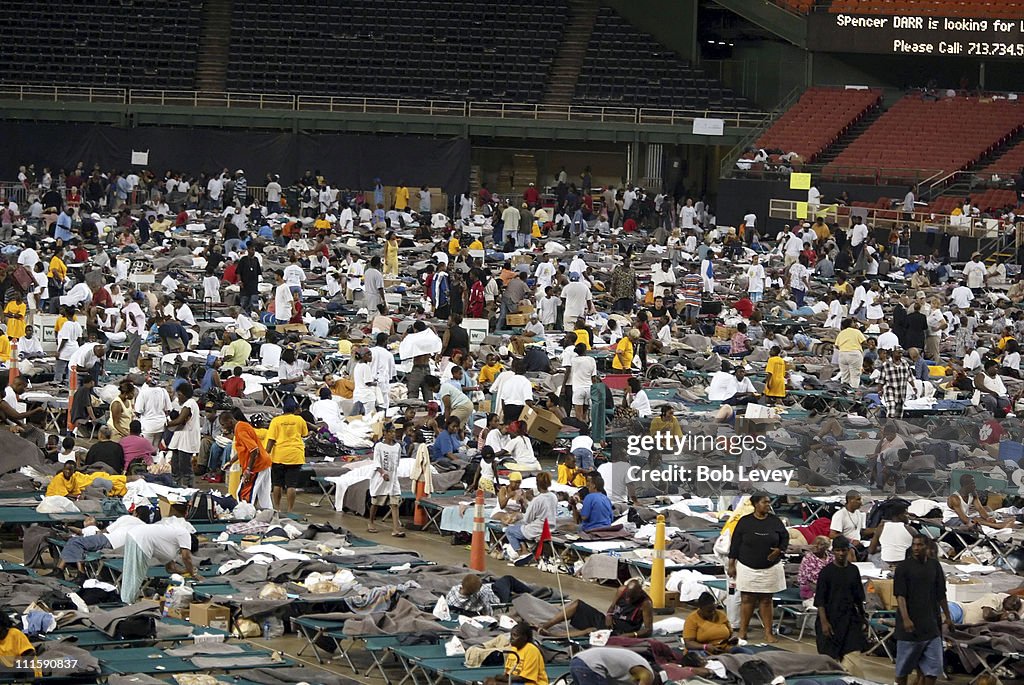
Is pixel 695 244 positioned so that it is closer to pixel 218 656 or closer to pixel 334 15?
pixel 334 15

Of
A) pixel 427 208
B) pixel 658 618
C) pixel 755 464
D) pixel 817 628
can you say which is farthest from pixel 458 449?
pixel 427 208

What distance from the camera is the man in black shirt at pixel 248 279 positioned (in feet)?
101

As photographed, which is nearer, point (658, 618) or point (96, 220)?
point (658, 618)

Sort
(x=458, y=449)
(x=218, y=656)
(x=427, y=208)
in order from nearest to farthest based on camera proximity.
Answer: (x=218, y=656) < (x=458, y=449) < (x=427, y=208)

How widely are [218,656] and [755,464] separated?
24.1 feet

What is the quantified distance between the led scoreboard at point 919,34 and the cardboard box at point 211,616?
3922 centimetres

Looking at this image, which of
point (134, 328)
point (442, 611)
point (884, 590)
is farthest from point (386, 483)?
point (134, 328)

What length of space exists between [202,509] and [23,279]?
13256 mm

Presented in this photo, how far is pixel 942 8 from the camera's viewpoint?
51062 mm

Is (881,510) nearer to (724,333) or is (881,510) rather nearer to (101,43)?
(724,333)

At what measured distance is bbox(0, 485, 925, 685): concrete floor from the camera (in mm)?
14891

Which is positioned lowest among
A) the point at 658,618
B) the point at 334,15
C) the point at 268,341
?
the point at 658,618

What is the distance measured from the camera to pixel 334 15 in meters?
57.2

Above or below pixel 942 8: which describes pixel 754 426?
below
